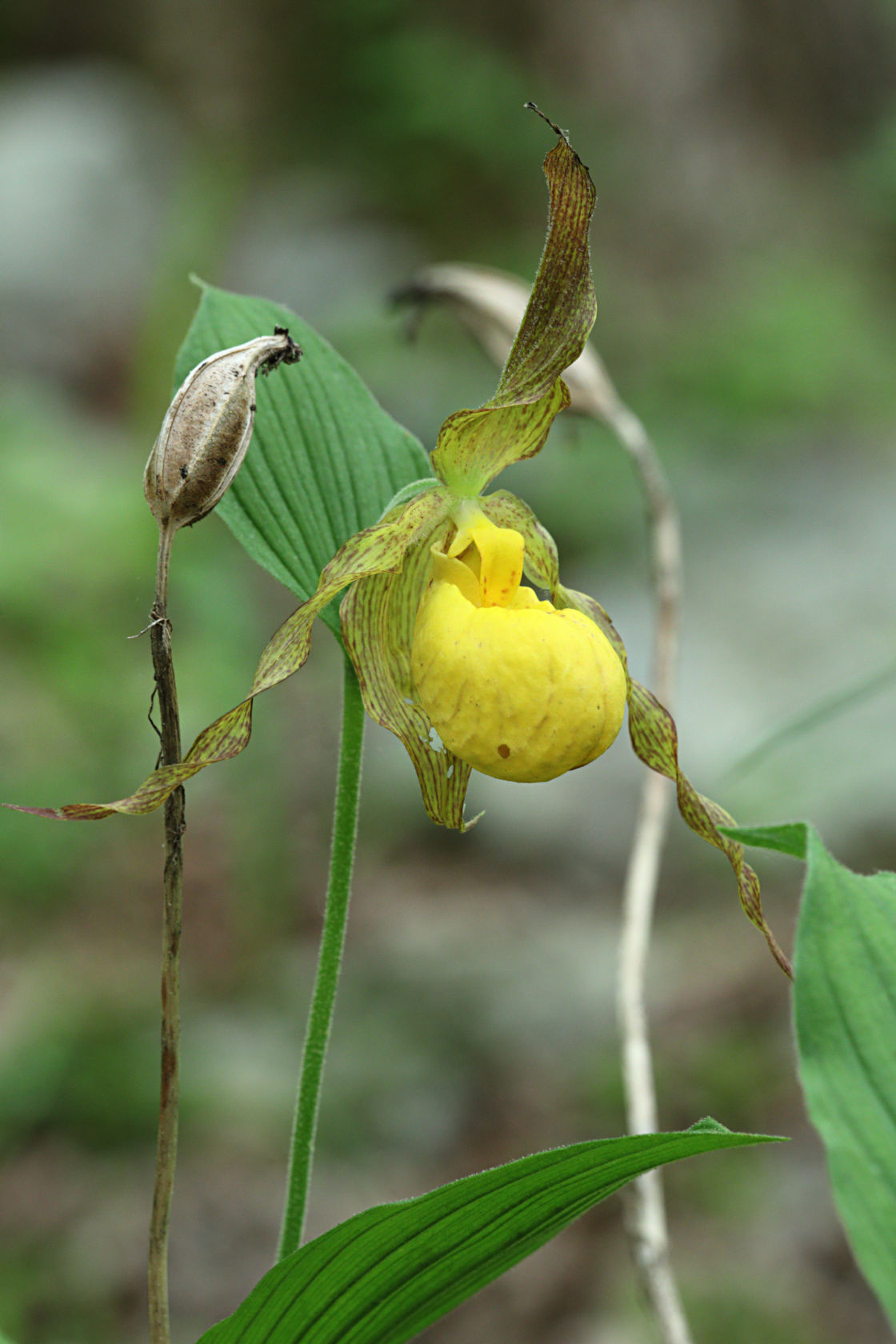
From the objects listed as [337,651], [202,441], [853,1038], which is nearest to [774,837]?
[853,1038]

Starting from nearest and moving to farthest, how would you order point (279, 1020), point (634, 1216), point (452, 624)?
point (452, 624)
point (634, 1216)
point (279, 1020)

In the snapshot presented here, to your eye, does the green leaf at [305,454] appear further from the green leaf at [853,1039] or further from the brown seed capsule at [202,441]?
the green leaf at [853,1039]

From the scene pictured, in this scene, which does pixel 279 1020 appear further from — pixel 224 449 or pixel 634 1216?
pixel 224 449

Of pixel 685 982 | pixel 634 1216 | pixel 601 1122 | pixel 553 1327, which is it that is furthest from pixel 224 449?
pixel 685 982

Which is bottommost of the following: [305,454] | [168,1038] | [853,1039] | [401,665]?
[853,1039]

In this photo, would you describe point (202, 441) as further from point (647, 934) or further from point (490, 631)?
point (647, 934)

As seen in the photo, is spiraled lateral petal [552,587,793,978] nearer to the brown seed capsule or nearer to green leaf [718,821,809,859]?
green leaf [718,821,809,859]
